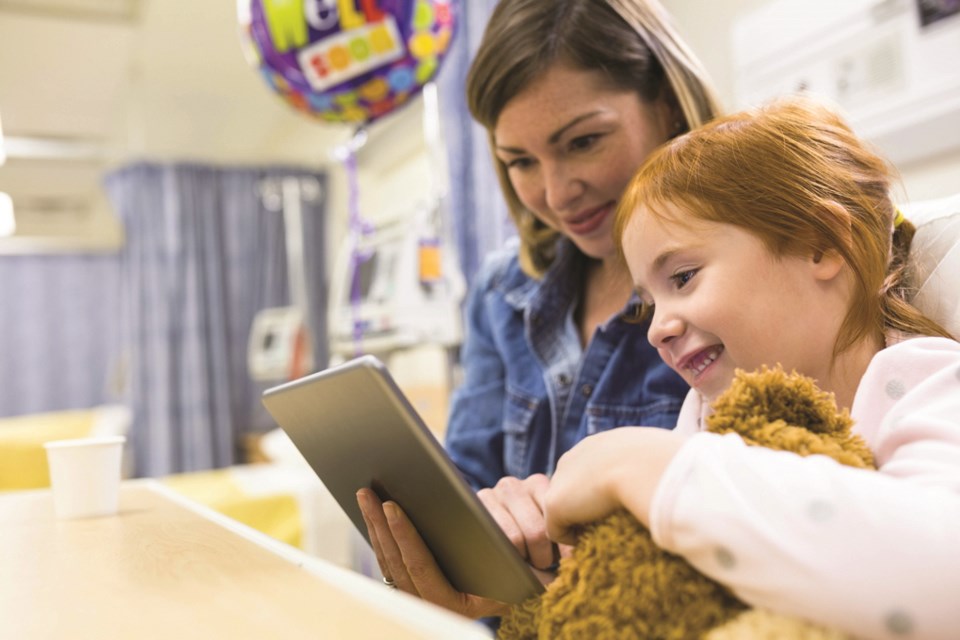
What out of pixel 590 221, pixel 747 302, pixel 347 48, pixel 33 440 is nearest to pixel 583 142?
pixel 590 221

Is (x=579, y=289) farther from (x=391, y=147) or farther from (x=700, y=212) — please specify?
(x=391, y=147)

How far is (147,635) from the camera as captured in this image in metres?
0.51

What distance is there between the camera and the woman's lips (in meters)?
1.22

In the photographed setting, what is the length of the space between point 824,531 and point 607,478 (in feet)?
0.48

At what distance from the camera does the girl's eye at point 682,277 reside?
83 cm

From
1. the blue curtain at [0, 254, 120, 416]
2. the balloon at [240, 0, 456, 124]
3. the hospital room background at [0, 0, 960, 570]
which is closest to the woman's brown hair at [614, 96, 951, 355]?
the hospital room background at [0, 0, 960, 570]

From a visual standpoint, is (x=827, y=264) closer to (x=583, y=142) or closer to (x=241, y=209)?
(x=583, y=142)

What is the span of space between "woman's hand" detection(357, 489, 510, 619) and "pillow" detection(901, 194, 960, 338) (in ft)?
1.67

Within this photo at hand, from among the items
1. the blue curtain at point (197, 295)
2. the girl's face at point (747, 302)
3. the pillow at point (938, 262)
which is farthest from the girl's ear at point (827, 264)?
the blue curtain at point (197, 295)

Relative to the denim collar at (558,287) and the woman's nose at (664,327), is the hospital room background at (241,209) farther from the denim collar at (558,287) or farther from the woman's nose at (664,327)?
the woman's nose at (664,327)

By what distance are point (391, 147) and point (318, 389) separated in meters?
3.52

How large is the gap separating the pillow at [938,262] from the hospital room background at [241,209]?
2.51ft

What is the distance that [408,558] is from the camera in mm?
836

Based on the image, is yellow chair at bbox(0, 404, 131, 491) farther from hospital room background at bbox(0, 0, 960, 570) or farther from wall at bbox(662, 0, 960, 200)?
wall at bbox(662, 0, 960, 200)
